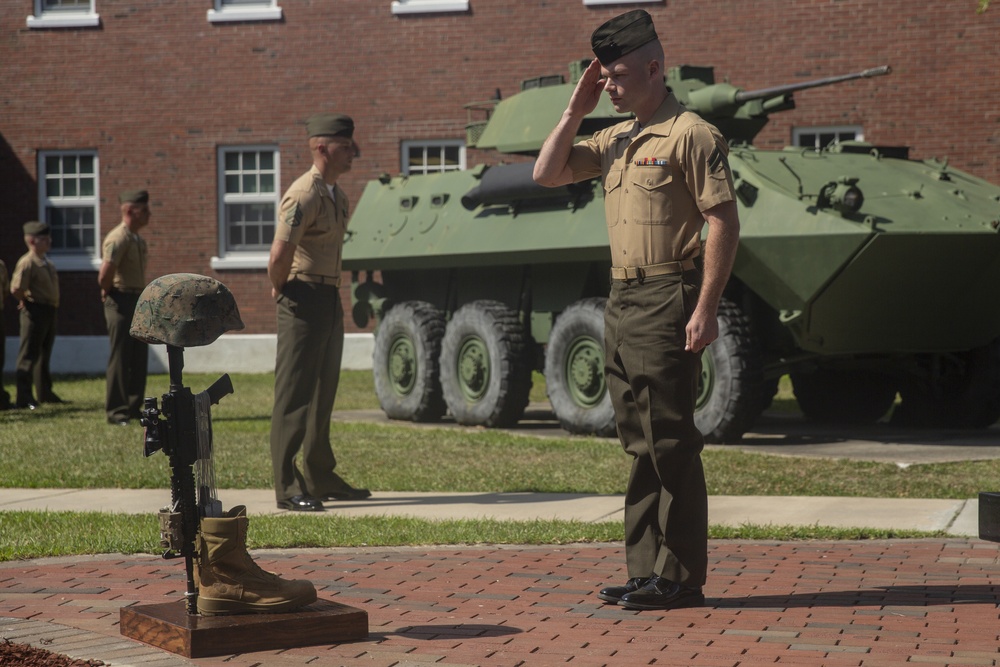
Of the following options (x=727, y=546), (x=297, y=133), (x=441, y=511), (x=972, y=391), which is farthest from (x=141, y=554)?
(x=297, y=133)

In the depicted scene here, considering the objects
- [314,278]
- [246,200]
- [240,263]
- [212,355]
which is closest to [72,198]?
[246,200]

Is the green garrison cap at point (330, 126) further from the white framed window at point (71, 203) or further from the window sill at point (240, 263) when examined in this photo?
the white framed window at point (71, 203)

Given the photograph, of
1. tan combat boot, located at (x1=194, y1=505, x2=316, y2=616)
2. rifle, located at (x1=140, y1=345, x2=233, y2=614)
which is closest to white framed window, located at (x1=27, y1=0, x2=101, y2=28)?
rifle, located at (x1=140, y1=345, x2=233, y2=614)

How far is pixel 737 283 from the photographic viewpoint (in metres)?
12.8

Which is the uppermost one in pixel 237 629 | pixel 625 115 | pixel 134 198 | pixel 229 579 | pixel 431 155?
pixel 431 155

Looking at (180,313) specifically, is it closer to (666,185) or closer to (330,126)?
(666,185)

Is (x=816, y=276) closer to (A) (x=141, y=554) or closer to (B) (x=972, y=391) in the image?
(B) (x=972, y=391)

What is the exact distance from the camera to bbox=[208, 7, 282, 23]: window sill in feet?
77.3

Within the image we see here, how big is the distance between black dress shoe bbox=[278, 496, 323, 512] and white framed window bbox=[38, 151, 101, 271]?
16.4 meters

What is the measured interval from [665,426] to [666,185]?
87 cm

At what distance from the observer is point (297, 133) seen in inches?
931

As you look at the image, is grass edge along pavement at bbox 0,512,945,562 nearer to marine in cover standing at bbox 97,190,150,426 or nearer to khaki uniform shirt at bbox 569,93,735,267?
khaki uniform shirt at bbox 569,93,735,267

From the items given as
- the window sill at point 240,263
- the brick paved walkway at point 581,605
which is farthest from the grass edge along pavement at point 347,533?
the window sill at point 240,263

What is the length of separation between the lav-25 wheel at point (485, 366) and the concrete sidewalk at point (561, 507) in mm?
4663
